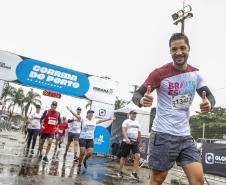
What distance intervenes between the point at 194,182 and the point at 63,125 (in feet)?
47.7

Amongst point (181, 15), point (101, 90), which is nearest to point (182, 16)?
point (181, 15)

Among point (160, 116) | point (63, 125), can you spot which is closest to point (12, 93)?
point (63, 125)

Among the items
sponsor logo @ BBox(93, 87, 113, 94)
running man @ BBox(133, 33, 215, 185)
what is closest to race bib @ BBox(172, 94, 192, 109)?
running man @ BBox(133, 33, 215, 185)

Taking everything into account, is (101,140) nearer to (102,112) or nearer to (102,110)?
(102,112)

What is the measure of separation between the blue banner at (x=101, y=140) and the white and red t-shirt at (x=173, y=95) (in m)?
13.4

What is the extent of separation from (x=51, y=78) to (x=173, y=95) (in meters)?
12.9

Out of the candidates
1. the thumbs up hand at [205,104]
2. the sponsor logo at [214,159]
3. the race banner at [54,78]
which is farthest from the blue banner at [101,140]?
the thumbs up hand at [205,104]

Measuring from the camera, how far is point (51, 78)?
15.8 m

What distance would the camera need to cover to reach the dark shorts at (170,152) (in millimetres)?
3281

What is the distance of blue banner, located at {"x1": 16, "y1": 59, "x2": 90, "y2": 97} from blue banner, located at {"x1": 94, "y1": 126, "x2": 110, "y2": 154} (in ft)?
7.15

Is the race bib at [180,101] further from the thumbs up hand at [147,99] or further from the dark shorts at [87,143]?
the dark shorts at [87,143]

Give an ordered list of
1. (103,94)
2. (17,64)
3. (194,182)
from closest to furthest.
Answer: (194,182) < (17,64) < (103,94)

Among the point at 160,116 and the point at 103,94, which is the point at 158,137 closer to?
the point at 160,116

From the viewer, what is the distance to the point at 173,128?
3396 millimetres
